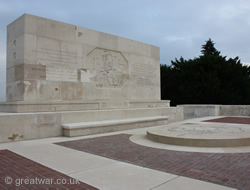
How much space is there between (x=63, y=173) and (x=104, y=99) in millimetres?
7150

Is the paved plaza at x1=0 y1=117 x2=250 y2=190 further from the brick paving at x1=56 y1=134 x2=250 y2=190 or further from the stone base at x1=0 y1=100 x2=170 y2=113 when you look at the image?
the stone base at x1=0 y1=100 x2=170 y2=113

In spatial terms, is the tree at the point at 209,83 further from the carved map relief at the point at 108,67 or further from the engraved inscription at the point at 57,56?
the engraved inscription at the point at 57,56

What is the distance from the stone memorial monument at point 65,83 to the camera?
7.95 m

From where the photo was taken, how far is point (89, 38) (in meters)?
10.6

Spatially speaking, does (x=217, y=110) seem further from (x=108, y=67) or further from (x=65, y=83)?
(x=65, y=83)

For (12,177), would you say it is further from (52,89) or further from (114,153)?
(52,89)

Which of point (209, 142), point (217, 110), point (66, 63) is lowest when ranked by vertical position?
point (209, 142)

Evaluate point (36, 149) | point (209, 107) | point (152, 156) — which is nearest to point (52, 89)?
point (36, 149)

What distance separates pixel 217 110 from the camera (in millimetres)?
17344

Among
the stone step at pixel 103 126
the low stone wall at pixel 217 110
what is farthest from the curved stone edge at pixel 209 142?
the low stone wall at pixel 217 110

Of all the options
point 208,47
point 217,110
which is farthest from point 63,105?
point 208,47

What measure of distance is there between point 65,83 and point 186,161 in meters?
6.48

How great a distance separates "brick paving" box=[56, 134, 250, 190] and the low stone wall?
12207 millimetres

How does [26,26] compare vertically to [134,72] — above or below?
above
